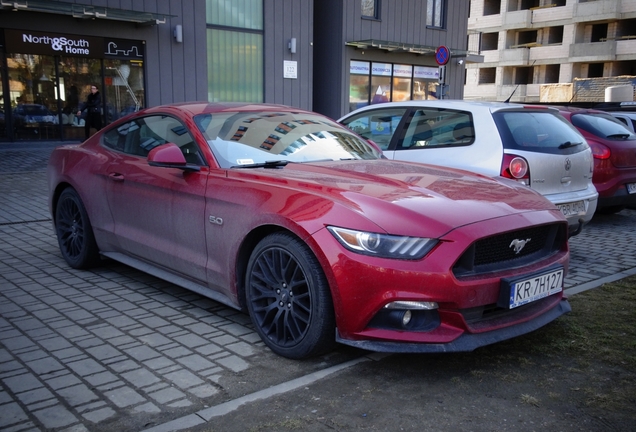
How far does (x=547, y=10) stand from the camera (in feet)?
170

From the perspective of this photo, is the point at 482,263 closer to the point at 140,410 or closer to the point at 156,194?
the point at 140,410

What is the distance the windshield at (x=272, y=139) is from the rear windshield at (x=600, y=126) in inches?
187

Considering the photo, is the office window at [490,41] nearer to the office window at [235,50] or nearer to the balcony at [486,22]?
the balcony at [486,22]

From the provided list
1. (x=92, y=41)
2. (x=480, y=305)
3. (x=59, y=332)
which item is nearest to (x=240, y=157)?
(x=59, y=332)

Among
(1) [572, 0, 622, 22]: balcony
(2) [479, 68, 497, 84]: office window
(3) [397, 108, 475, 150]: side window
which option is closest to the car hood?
(3) [397, 108, 475, 150]: side window

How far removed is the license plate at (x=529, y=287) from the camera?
3418mm

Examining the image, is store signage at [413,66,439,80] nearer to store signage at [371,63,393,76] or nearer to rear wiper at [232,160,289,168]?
store signage at [371,63,393,76]

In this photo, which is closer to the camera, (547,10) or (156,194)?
(156,194)

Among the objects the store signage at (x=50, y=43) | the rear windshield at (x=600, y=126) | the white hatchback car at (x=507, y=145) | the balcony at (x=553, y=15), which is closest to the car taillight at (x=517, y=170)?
the white hatchback car at (x=507, y=145)

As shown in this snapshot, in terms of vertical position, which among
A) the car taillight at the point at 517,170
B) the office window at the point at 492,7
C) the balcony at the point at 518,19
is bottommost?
the car taillight at the point at 517,170

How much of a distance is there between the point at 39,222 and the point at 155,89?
11.3 metres

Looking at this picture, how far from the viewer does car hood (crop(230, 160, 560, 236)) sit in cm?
336

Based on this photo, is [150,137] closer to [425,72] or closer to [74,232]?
[74,232]

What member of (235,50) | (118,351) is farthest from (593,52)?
(118,351)
